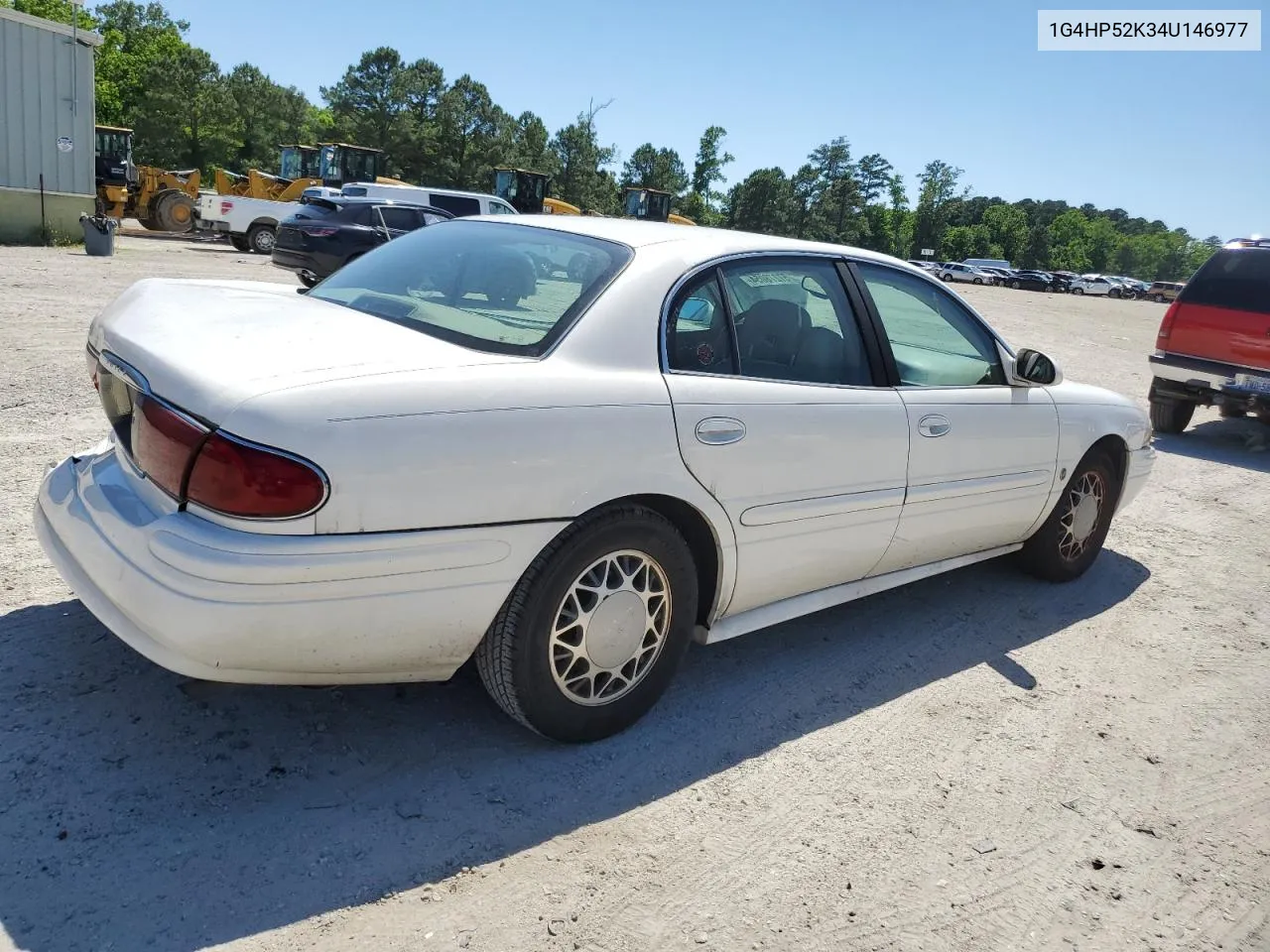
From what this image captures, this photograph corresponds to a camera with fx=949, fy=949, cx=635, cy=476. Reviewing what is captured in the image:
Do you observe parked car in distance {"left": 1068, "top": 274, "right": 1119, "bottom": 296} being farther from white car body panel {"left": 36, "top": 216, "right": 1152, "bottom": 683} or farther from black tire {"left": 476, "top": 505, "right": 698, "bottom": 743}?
black tire {"left": 476, "top": 505, "right": 698, "bottom": 743}

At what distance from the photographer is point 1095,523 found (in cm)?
487

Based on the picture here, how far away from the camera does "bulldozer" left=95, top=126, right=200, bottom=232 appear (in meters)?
25.5

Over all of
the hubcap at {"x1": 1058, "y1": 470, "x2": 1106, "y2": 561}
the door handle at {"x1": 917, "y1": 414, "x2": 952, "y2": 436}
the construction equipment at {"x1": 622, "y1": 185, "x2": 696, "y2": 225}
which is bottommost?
the hubcap at {"x1": 1058, "y1": 470, "x2": 1106, "y2": 561}

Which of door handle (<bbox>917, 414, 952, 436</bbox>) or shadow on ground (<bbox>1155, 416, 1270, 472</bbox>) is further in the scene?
shadow on ground (<bbox>1155, 416, 1270, 472</bbox>)

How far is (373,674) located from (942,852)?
1656 millimetres

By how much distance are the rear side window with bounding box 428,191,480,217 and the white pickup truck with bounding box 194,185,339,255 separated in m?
4.33

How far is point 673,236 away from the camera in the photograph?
10.9 feet

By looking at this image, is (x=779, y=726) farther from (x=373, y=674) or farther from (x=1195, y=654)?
(x=1195, y=654)

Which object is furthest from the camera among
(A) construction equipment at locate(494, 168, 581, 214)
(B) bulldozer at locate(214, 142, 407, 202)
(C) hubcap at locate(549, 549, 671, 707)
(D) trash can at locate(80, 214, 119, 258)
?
(A) construction equipment at locate(494, 168, 581, 214)

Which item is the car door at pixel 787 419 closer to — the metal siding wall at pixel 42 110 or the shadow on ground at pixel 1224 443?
the shadow on ground at pixel 1224 443

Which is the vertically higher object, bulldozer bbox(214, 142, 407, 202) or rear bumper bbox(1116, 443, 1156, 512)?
bulldozer bbox(214, 142, 407, 202)

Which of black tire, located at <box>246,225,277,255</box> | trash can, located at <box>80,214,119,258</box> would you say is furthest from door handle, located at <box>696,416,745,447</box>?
black tire, located at <box>246,225,277,255</box>

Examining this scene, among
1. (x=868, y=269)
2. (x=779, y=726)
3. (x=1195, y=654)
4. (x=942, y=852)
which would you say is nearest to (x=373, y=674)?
(x=779, y=726)

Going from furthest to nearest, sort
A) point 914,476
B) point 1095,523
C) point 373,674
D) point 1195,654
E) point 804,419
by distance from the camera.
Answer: point 1095,523 → point 1195,654 → point 914,476 → point 804,419 → point 373,674
